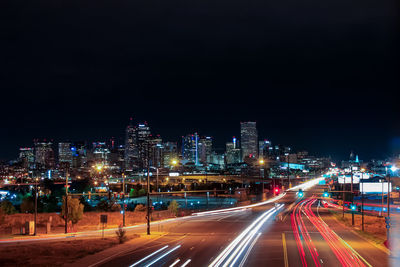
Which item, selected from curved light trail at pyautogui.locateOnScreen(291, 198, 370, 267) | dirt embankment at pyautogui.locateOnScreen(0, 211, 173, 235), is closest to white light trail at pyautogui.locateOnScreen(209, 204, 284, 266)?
curved light trail at pyautogui.locateOnScreen(291, 198, 370, 267)

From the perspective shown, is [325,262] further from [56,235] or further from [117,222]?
[117,222]

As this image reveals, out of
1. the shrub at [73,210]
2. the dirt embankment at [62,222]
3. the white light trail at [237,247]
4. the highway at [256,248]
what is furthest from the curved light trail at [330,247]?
the shrub at [73,210]

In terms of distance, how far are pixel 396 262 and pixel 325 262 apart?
16.2ft

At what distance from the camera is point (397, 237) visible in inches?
1484

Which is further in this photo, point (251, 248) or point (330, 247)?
point (330, 247)

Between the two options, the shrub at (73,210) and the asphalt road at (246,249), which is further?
the shrub at (73,210)

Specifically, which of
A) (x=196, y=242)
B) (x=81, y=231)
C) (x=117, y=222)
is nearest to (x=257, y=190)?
(x=117, y=222)

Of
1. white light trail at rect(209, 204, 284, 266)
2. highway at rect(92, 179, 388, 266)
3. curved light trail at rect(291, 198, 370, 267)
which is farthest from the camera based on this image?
white light trail at rect(209, 204, 284, 266)

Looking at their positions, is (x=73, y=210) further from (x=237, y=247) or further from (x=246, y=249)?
(x=246, y=249)

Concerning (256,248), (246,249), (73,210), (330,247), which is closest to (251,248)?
(256,248)

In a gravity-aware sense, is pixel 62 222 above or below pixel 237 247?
below

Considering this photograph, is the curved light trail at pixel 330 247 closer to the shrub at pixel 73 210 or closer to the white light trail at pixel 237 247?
the white light trail at pixel 237 247

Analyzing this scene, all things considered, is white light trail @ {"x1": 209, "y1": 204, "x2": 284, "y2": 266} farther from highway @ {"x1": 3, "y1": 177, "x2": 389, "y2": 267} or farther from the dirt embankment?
the dirt embankment

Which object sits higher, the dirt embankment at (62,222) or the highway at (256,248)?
the highway at (256,248)
